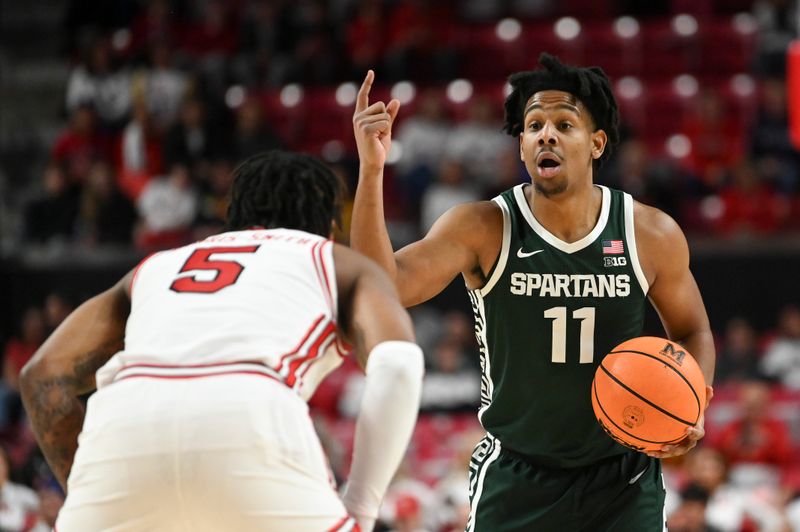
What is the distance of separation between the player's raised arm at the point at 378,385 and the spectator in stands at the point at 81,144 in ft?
40.7

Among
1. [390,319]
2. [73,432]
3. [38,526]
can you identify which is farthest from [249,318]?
[38,526]

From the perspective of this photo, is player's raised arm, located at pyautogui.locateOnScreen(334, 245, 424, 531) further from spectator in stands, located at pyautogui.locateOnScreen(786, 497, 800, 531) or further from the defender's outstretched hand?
spectator in stands, located at pyautogui.locateOnScreen(786, 497, 800, 531)

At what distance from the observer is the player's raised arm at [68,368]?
4016 millimetres

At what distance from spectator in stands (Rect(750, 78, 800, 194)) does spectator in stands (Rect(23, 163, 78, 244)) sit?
7814 millimetres

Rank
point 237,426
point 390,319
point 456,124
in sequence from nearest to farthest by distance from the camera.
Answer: point 237,426, point 390,319, point 456,124

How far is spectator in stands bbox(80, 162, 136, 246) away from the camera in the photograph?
14711mm

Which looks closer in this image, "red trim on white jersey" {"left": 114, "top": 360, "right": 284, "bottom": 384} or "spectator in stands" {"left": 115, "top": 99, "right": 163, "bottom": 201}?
"red trim on white jersey" {"left": 114, "top": 360, "right": 284, "bottom": 384}

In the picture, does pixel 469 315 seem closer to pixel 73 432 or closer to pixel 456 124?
pixel 456 124

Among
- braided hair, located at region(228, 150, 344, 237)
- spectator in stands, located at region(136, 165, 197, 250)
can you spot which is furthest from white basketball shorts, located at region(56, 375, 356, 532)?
spectator in stands, located at region(136, 165, 197, 250)

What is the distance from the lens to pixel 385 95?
15.9 metres

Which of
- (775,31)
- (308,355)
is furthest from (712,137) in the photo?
(308,355)

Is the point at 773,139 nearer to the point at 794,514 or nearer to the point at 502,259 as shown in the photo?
the point at 794,514

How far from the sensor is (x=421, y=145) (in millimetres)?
14922

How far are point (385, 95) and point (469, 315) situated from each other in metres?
3.34
